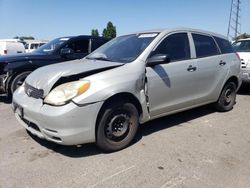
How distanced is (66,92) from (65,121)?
0.37 metres

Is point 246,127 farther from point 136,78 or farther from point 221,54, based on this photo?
A: point 136,78

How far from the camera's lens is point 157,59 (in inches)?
172

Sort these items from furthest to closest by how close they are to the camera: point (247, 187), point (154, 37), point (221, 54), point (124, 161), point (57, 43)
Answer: point (57, 43), point (221, 54), point (154, 37), point (124, 161), point (247, 187)

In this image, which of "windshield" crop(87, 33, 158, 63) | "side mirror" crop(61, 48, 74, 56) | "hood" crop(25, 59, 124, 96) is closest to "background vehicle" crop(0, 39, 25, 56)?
"side mirror" crop(61, 48, 74, 56)

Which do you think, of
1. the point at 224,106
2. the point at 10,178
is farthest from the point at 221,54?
the point at 10,178

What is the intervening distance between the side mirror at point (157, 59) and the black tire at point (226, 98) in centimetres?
220

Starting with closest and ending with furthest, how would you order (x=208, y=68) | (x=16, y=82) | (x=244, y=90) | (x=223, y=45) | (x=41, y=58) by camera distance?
(x=208, y=68) < (x=223, y=45) < (x=16, y=82) < (x=41, y=58) < (x=244, y=90)

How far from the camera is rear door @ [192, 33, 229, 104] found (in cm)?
531

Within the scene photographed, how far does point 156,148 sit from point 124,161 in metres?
0.63

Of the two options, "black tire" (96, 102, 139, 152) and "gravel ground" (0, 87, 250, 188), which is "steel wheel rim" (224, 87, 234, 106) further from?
"black tire" (96, 102, 139, 152)

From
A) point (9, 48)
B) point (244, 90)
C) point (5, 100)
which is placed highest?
point (244, 90)

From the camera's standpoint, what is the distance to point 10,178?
336 cm

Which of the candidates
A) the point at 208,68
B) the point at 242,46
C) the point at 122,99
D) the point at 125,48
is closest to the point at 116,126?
the point at 122,99

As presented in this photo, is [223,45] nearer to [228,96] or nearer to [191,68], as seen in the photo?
[228,96]
